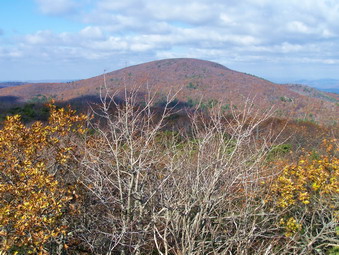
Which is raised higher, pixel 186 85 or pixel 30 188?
pixel 186 85

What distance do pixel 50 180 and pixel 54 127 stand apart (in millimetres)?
1518

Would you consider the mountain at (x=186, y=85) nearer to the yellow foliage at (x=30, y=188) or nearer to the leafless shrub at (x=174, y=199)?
the leafless shrub at (x=174, y=199)

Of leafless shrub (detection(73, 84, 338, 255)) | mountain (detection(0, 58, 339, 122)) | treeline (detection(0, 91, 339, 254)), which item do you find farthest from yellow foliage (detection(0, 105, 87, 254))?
mountain (detection(0, 58, 339, 122))

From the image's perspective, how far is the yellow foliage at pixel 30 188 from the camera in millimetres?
3160

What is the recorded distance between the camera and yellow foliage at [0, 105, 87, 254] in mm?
3160

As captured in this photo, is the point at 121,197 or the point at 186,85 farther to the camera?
the point at 186,85

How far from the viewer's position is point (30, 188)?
11.2 feet

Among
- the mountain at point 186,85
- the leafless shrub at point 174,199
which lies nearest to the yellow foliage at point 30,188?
the leafless shrub at point 174,199

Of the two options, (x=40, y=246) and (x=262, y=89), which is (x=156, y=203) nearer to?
(x=40, y=246)

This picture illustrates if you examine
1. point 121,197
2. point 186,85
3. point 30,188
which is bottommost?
point 121,197

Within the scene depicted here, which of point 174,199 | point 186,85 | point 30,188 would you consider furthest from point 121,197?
point 186,85

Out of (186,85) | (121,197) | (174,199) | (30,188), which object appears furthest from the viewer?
(186,85)

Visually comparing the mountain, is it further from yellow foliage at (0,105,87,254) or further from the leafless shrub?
yellow foliage at (0,105,87,254)

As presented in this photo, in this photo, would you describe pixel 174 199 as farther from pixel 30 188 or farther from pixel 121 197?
pixel 30 188
